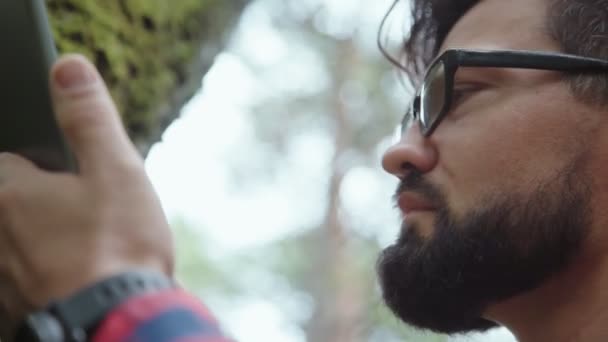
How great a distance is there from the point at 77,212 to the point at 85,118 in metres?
0.08

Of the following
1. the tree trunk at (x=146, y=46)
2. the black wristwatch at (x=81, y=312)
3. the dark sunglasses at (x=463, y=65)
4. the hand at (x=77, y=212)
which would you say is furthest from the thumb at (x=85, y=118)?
the dark sunglasses at (x=463, y=65)

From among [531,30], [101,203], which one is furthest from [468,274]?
[101,203]

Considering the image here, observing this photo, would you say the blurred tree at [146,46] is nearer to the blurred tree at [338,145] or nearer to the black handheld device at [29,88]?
the black handheld device at [29,88]

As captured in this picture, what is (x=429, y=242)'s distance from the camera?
1500 mm

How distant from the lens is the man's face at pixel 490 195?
1462mm

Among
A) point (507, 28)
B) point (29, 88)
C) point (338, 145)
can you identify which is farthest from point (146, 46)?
point (338, 145)

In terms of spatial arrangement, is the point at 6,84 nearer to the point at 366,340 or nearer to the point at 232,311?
the point at 366,340

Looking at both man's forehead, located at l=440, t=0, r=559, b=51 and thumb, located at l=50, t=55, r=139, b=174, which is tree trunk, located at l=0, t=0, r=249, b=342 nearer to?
thumb, located at l=50, t=55, r=139, b=174

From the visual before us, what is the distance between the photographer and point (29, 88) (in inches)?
28.7

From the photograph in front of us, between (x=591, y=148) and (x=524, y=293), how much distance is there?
0.94 feet

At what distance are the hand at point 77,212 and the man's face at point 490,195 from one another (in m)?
0.84

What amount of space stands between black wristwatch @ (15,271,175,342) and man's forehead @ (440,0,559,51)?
114cm

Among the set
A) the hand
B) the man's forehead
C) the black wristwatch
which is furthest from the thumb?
the man's forehead

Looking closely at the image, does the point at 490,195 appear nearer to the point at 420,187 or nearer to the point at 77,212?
the point at 420,187
